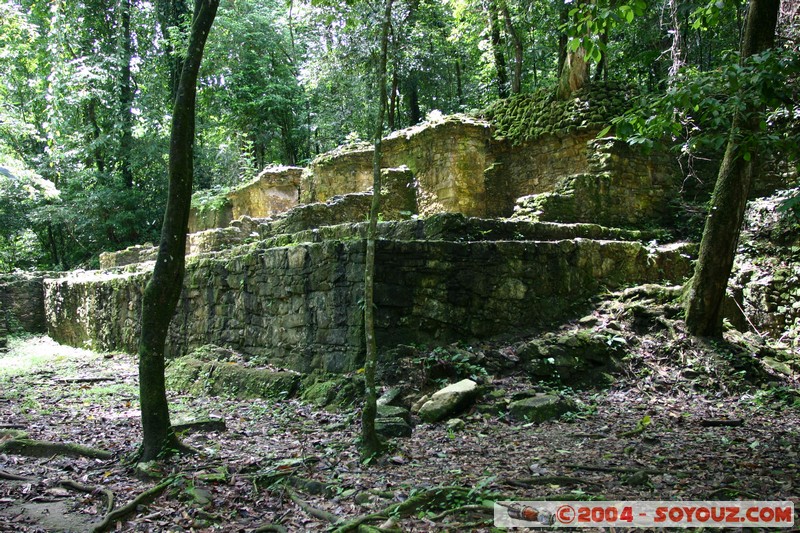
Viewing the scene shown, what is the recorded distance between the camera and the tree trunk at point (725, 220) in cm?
571

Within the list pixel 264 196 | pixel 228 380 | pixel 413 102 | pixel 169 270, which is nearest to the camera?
pixel 169 270

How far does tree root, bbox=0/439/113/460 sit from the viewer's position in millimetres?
4859

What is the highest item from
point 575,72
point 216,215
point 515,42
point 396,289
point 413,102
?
point 413,102

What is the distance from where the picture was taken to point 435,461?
4309 millimetres

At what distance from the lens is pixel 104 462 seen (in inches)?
187

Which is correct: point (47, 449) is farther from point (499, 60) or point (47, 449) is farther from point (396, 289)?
point (499, 60)

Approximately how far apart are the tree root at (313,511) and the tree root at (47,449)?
2065 millimetres

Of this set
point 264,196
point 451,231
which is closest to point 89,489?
point 451,231

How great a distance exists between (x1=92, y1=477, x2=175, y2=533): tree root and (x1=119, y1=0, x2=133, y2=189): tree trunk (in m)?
19.1

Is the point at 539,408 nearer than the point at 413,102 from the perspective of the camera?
Yes

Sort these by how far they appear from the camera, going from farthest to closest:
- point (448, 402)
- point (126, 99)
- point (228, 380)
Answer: point (126, 99)
point (228, 380)
point (448, 402)

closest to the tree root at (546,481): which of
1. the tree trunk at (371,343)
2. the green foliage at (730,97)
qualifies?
the tree trunk at (371,343)

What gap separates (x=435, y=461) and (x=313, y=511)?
44.7 inches

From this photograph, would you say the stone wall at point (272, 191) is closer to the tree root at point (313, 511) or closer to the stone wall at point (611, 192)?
the stone wall at point (611, 192)
